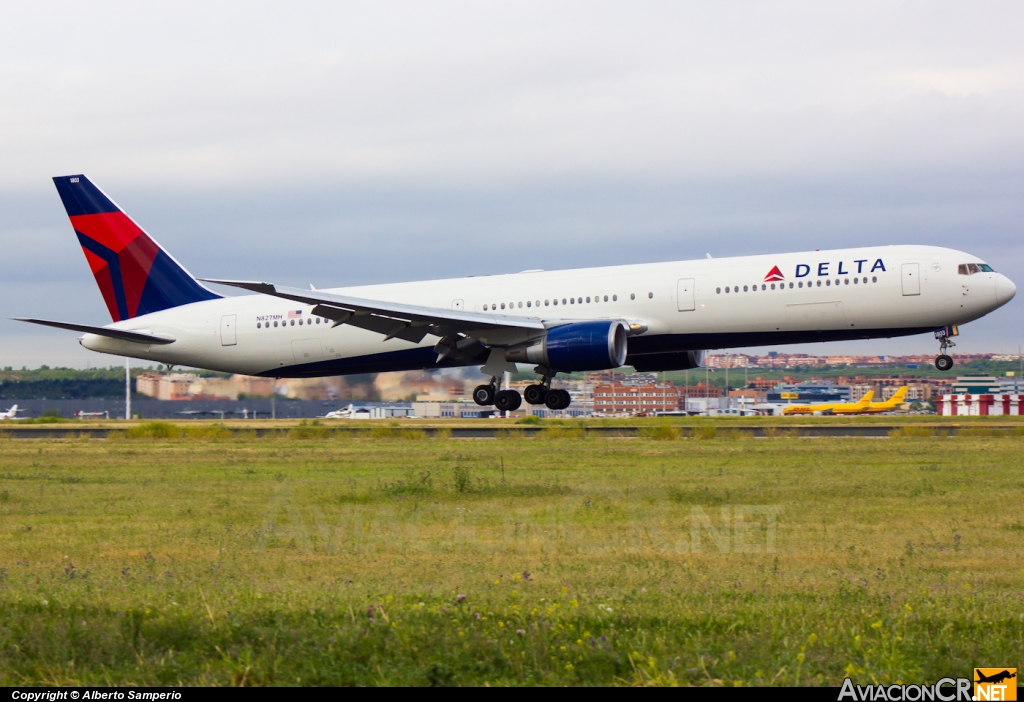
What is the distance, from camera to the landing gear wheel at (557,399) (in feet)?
110

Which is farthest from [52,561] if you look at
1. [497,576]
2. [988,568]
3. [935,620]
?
Answer: [988,568]

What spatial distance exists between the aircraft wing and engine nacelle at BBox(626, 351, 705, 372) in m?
4.30

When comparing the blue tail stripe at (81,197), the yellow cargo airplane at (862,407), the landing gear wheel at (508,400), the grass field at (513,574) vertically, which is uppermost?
the blue tail stripe at (81,197)

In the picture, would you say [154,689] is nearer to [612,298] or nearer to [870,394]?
[612,298]

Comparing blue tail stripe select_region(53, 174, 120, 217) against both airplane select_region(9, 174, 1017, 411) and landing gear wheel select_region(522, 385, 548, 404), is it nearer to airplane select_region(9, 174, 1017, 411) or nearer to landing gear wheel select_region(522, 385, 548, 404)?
airplane select_region(9, 174, 1017, 411)

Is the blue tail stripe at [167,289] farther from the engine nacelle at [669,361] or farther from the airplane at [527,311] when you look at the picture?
the engine nacelle at [669,361]

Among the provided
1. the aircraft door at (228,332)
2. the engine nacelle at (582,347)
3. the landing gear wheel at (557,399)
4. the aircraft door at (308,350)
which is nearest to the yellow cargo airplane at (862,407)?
the landing gear wheel at (557,399)

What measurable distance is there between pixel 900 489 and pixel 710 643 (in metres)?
12.3

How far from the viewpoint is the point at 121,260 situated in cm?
3775

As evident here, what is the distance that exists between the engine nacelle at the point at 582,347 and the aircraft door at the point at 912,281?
299 inches

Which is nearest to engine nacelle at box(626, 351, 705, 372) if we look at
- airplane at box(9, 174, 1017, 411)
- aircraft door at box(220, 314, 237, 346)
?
airplane at box(9, 174, 1017, 411)

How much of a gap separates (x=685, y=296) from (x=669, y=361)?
4850 millimetres

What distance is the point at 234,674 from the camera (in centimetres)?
755

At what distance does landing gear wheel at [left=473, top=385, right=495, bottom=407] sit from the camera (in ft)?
113
